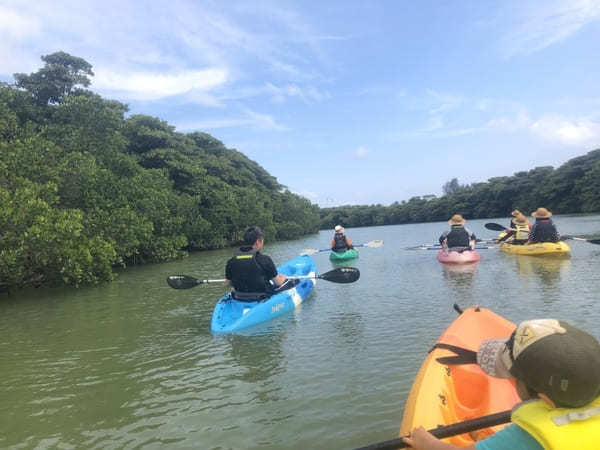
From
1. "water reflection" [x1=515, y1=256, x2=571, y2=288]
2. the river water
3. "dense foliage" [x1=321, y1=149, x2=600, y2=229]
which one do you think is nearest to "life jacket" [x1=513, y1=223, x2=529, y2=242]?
"water reflection" [x1=515, y1=256, x2=571, y2=288]

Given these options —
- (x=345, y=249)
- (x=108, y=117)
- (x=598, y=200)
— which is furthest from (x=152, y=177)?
(x=598, y=200)

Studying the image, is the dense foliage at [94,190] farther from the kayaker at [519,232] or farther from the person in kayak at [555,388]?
the kayaker at [519,232]

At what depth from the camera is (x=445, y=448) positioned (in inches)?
72.7

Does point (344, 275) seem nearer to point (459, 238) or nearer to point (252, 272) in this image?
point (252, 272)

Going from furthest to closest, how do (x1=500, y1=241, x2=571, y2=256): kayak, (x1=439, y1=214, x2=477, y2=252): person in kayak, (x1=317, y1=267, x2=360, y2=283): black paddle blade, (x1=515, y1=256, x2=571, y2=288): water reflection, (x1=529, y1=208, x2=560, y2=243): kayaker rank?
(x1=439, y1=214, x2=477, y2=252): person in kayak < (x1=529, y1=208, x2=560, y2=243): kayaker < (x1=500, y1=241, x2=571, y2=256): kayak < (x1=515, y1=256, x2=571, y2=288): water reflection < (x1=317, y1=267, x2=360, y2=283): black paddle blade

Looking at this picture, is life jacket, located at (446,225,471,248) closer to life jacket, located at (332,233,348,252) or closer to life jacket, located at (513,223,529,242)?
life jacket, located at (513,223,529,242)

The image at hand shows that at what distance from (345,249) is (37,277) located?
1060 centimetres

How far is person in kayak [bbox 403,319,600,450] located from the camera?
1395 mm

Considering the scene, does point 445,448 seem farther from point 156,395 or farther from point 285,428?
point 156,395

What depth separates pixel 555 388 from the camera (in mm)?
1431

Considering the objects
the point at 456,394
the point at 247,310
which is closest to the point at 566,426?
the point at 456,394

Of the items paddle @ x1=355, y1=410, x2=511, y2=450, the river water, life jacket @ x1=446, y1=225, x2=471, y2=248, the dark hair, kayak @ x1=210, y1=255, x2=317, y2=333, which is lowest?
the river water

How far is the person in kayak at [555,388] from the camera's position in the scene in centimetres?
139

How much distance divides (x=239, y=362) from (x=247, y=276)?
1779mm
